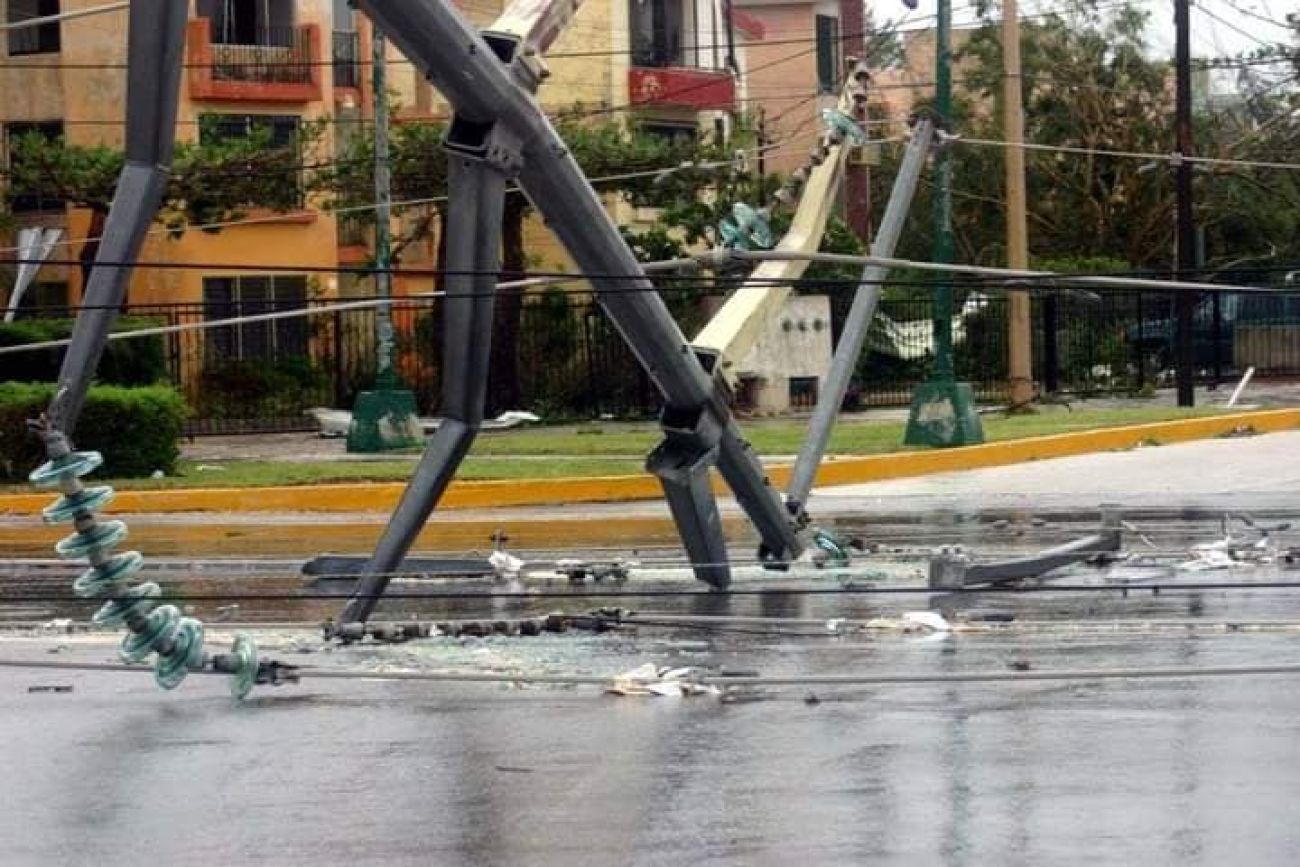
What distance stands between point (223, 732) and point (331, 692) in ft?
3.84

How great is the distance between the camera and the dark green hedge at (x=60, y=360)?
32219 mm

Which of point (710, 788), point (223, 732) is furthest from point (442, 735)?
point (710, 788)

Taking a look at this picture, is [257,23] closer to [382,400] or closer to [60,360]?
[60,360]

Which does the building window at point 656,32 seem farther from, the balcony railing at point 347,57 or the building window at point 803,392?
the building window at point 803,392

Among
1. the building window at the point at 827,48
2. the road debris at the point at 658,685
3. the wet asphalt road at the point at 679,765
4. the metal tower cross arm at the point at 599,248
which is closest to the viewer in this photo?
the wet asphalt road at the point at 679,765

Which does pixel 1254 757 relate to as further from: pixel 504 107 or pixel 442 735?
pixel 504 107

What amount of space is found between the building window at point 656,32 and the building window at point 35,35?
11932 mm

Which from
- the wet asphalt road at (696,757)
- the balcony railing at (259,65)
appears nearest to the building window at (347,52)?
the balcony railing at (259,65)

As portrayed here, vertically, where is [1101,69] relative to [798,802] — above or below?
above

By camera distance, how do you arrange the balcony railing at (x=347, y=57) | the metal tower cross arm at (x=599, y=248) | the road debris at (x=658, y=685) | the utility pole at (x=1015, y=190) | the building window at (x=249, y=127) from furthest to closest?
the balcony railing at (x=347, y=57), the building window at (x=249, y=127), the utility pole at (x=1015, y=190), the metal tower cross arm at (x=599, y=248), the road debris at (x=658, y=685)

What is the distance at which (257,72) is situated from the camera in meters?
46.6

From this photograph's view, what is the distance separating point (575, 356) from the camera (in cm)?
4031

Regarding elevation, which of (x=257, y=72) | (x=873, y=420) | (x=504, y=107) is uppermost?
(x=257, y=72)

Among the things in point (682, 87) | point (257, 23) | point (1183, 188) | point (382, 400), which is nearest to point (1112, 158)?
point (682, 87)
